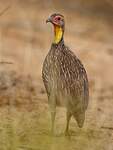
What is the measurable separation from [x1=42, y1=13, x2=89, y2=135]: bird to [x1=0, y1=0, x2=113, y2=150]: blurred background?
146mm

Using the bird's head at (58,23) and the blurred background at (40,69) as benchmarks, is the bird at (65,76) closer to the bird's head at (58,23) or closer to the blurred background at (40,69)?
the bird's head at (58,23)

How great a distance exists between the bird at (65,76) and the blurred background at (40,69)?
0.15 metres

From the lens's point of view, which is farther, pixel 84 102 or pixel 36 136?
pixel 84 102

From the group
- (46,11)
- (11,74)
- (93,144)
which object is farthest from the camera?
(46,11)

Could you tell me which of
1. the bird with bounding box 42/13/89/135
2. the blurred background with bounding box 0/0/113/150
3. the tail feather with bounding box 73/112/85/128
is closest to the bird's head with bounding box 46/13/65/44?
the bird with bounding box 42/13/89/135

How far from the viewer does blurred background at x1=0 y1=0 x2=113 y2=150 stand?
4.09 meters

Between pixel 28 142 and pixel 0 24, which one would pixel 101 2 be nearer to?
pixel 0 24

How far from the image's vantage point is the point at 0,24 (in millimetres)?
8875

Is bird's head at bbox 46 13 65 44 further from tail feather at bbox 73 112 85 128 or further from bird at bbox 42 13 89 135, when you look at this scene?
tail feather at bbox 73 112 85 128

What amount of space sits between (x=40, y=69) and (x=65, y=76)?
2.92 m

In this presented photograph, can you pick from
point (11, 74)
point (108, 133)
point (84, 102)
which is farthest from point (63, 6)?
point (84, 102)

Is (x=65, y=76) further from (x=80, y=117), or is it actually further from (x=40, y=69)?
(x=40, y=69)

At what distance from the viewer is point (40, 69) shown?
770 centimetres

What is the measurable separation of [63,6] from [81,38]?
0.98 metres
